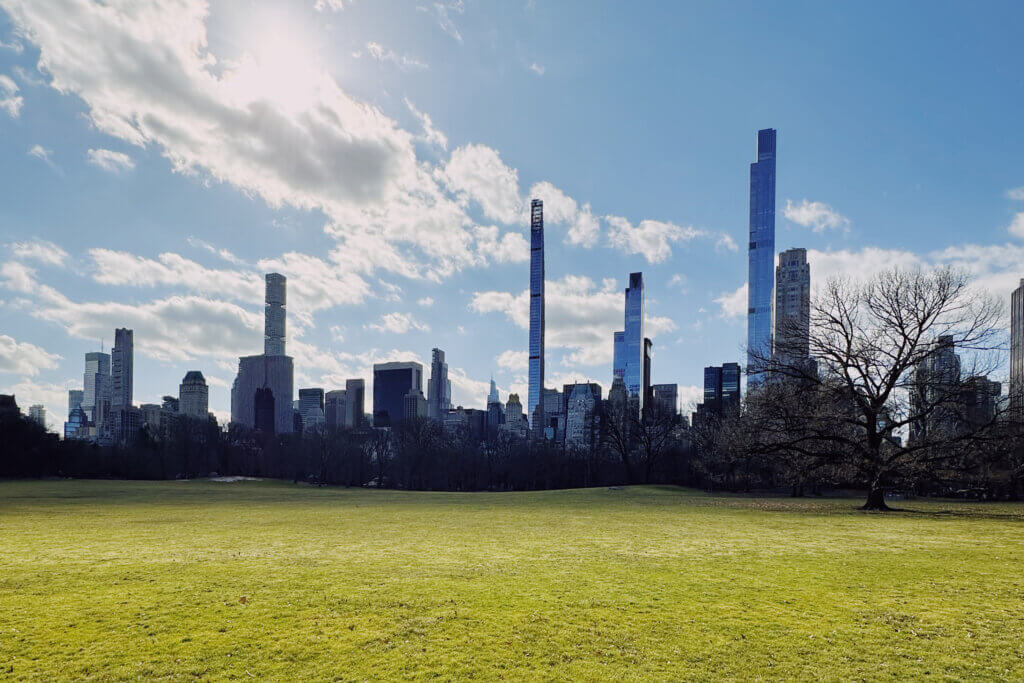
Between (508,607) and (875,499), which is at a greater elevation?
(508,607)

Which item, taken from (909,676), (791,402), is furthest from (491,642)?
(791,402)

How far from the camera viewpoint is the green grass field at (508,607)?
281 inches

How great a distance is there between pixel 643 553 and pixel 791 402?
23.0 meters

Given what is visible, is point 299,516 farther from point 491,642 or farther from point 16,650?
point 491,642

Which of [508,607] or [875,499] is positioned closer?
[508,607]

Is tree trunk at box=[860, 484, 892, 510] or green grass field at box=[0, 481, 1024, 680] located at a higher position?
green grass field at box=[0, 481, 1024, 680]

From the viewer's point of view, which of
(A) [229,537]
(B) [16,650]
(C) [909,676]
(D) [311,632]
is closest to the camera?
(C) [909,676]

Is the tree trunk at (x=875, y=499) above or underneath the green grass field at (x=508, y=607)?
underneath

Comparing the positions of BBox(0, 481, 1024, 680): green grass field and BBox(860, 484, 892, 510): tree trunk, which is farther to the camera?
BBox(860, 484, 892, 510): tree trunk

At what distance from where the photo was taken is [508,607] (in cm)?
930

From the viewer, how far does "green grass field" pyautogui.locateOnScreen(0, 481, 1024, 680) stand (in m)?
7.15

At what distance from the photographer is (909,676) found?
6.81m

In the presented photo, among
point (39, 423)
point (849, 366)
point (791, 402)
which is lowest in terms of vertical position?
point (39, 423)

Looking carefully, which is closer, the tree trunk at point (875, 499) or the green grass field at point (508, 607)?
the green grass field at point (508, 607)
